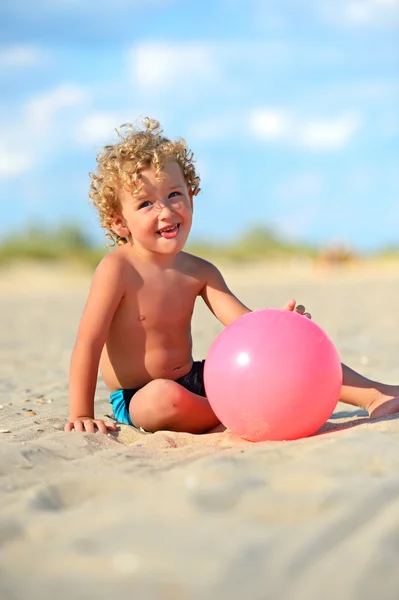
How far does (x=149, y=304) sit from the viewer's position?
12.7 ft

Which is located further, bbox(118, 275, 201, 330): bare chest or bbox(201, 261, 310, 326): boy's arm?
bbox(201, 261, 310, 326): boy's arm

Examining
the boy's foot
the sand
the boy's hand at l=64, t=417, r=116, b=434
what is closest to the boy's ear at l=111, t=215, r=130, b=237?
the boy's hand at l=64, t=417, r=116, b=434

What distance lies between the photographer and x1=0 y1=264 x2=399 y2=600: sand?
181 cm

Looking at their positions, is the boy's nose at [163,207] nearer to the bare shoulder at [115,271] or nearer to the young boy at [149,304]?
the young boy at [149,304]

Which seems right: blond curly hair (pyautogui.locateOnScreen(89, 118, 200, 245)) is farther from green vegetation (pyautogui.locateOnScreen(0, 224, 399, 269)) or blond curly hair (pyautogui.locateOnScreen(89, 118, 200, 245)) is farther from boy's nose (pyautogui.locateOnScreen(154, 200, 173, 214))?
green vegetation (pyautogui.locateOnScreen(0, 224, 399, 269))

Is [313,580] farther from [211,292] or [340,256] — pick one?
[340,256]

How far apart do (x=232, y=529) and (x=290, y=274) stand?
24.4 m

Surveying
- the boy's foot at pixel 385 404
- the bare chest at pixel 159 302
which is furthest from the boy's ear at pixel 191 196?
the boy's foot at pixel 385 404

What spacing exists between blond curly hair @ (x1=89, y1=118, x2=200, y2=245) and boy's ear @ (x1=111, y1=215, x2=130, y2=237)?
32 millimetres

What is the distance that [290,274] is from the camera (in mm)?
26156

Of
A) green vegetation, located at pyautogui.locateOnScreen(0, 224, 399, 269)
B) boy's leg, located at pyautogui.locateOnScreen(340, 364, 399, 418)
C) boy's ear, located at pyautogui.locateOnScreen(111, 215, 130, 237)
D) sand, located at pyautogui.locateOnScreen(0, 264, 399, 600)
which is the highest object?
green vegetation, located at pyautogui.locateOnScreen(0, 224, 399, 269)

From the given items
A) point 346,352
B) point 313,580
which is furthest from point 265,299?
point 313,580

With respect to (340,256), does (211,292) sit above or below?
below

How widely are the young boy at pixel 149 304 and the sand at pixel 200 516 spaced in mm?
288
